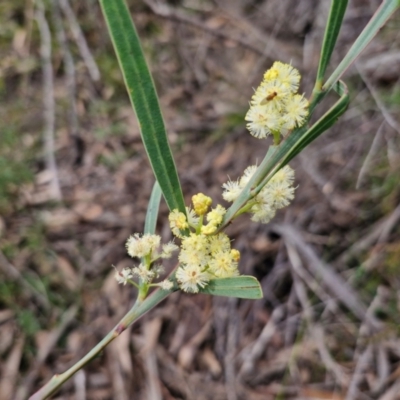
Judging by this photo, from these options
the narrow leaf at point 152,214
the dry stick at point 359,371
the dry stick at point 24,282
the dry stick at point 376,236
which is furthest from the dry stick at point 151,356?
the narrow leaf at point 152,214

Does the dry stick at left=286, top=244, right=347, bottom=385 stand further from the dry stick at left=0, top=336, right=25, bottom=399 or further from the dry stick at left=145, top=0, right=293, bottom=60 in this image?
the dry stick at left=145, top=0, right=293, bottom=60

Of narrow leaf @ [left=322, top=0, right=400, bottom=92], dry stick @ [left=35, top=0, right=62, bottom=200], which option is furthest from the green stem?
dry stick @ [left=35, top=0, right=62, bottom=200]

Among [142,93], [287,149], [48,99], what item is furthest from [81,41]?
[287,149]

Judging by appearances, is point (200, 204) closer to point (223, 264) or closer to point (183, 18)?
point (223, 264)

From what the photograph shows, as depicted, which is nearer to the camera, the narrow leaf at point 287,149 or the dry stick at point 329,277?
the narrow leaf at point 287,149

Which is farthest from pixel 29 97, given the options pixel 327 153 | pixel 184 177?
pixel 327 153

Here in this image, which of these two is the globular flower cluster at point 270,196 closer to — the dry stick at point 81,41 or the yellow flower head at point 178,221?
the yellow flower head at point 178,221
